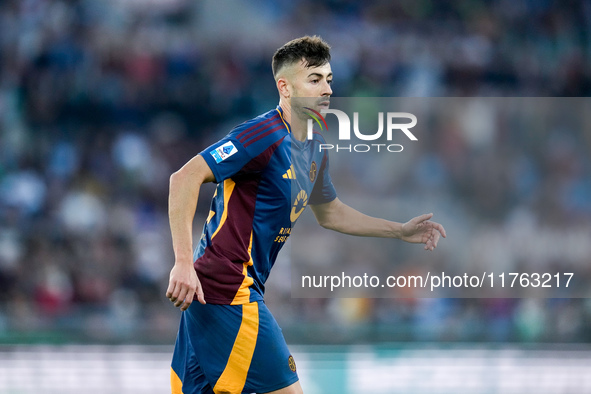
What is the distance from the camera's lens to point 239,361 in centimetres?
333

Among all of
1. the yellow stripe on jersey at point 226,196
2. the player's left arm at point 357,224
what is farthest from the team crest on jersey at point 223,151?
the player's left arm at point 357,224

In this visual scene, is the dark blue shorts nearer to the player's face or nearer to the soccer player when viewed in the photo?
the soccer player

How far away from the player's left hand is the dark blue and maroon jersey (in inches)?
29.5

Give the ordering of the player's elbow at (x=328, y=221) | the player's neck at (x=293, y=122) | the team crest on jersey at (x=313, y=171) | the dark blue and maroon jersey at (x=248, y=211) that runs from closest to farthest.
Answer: the dark blue and maroon jersey at (x=248, y=211) < the player's neck at (x=293, y=122) < the team crest on jersey at (x=313, y=171) < the player's elbow at (x=328, y=221)

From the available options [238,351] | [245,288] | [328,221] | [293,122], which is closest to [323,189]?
[328,221]

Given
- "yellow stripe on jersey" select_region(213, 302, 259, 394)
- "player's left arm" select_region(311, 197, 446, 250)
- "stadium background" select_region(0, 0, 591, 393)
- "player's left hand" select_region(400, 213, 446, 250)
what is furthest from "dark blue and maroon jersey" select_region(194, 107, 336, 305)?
"stadium background" select_region(0, 0, 591, 393)

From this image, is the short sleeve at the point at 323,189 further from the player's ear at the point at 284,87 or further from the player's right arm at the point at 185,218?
the player's right arm at the point at 185,218

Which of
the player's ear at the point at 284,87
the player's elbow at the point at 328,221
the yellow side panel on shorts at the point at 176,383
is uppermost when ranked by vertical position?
the player's ear at the point at 284,87

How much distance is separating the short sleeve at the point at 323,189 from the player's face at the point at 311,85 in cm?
42

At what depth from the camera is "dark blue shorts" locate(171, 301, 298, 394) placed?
3326mm

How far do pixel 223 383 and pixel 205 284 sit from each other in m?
0.45

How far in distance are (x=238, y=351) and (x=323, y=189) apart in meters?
1.07

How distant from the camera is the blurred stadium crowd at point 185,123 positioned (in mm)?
7410

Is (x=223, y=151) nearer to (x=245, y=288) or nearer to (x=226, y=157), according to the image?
(x=226, y=157)
